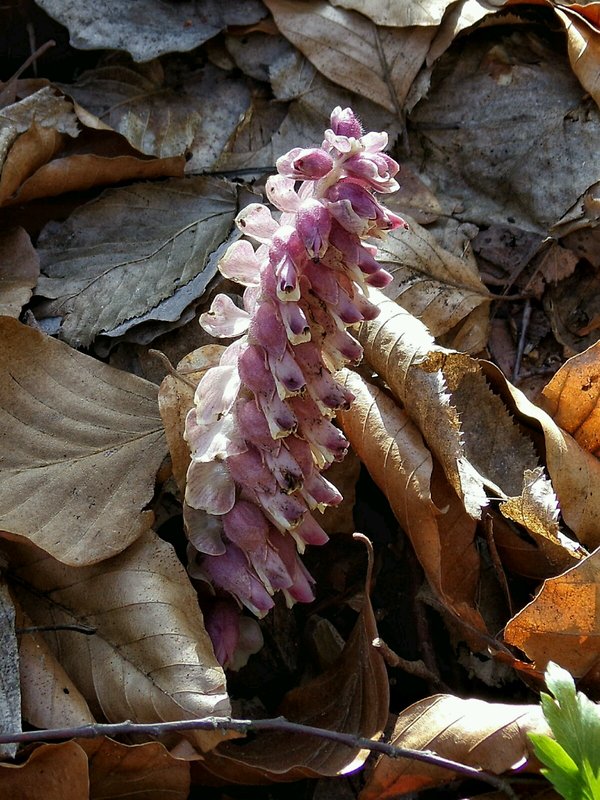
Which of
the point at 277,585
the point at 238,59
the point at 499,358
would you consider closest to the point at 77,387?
the point at 277,585

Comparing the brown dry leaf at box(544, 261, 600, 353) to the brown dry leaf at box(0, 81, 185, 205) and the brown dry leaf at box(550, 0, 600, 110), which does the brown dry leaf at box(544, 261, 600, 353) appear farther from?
the brown dry leaf at box(0, 81, 185, 205)

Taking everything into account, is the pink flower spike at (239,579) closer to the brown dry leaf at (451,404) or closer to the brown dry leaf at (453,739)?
the brown dry leaf at (453,739)

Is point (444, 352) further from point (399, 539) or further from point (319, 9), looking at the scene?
Result: point (319, 9)

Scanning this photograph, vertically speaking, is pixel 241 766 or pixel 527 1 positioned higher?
pixel 527 1

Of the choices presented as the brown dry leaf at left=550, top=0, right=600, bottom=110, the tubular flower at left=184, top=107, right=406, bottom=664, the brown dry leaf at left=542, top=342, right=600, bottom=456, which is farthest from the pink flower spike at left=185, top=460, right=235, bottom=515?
the brown dry leaf at left=550, top=0, right=600, bottom=110

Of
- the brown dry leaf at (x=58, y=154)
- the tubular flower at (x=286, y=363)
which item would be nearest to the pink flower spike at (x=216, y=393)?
the tubular flower at (x=286, y=363)

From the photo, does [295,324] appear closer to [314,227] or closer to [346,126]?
[314,227]
